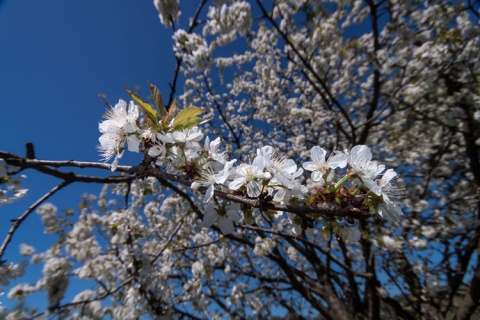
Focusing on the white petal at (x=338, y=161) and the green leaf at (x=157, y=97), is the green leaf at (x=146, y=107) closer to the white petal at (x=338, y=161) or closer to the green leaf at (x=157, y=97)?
the green leaf at (x=157, y=97)

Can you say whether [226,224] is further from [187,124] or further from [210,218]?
[187,124]

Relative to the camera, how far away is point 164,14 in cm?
294

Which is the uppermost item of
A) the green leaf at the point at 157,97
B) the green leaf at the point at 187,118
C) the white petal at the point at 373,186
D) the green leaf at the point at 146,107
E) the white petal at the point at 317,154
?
the green leaf at the point at 157,97

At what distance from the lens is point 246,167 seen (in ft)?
3.09

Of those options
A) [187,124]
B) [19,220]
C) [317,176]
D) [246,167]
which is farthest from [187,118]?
[19,220]

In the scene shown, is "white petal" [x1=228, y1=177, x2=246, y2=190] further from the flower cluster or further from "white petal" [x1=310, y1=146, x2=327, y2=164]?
"white petal" [x1=310, y1=146, x2=327, y2=164]

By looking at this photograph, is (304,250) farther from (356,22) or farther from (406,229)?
(356,22)

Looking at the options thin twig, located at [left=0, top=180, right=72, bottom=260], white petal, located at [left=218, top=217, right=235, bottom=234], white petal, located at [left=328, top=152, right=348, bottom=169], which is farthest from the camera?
thin twig, located at [left=0, top=180, right=72, bottom=260]

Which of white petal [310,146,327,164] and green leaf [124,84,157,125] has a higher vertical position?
green leaf [124,84,157,125]

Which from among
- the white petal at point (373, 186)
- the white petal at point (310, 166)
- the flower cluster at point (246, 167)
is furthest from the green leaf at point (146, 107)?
the white petal at point (373, 186)

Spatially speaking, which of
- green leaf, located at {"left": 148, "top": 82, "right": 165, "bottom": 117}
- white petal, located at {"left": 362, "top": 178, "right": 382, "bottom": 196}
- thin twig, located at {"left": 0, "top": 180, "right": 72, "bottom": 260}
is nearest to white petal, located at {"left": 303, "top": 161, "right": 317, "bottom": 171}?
white petal, located at {"left": 362, "top": 178, "right": 382, "bottom": 196}

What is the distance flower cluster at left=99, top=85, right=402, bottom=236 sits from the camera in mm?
901

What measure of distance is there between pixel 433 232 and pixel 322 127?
2949mm

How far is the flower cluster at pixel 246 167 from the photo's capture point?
0.90 m
